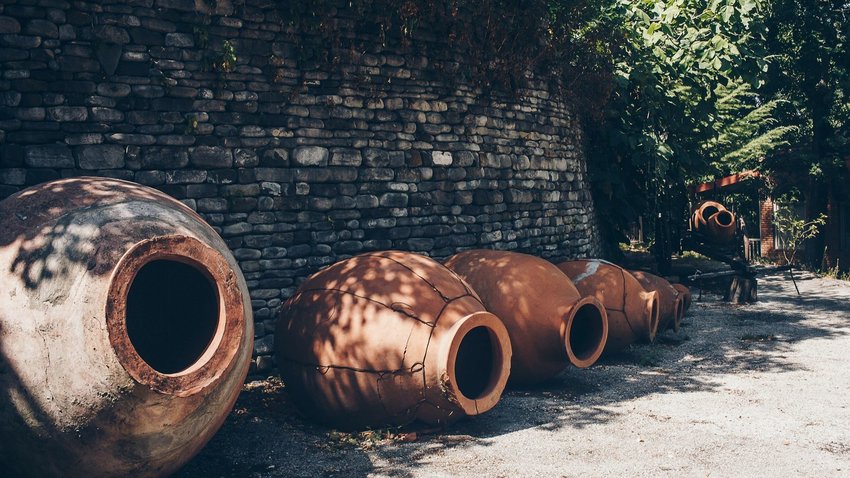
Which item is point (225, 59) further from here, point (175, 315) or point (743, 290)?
point (743, 290)

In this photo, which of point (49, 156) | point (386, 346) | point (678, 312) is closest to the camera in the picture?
point (386, 346)

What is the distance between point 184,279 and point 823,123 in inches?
592

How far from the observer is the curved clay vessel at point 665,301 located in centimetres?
784

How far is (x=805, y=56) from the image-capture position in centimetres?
1488

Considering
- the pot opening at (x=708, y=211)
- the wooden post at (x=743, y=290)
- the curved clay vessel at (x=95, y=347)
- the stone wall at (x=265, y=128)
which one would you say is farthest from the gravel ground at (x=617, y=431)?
the pot opening at (x=708, y=211)

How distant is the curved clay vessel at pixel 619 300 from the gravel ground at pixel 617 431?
245mm

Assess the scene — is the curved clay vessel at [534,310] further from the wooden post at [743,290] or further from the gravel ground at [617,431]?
the wooden post at [743,290]

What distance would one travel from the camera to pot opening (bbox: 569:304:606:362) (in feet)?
19.3

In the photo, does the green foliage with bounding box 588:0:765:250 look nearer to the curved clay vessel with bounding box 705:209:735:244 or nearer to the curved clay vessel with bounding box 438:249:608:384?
the curved clay vessel with bounding box 705:209:735:244

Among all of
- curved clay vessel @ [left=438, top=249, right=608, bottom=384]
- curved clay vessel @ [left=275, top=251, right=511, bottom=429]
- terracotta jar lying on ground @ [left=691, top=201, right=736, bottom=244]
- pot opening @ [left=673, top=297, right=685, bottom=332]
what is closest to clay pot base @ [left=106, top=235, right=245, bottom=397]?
curved clay vessel @ [left=275, top=251, right=511, bottom=429]

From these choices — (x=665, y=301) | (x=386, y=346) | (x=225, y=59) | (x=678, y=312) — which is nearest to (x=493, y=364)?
(x=386, y=346)

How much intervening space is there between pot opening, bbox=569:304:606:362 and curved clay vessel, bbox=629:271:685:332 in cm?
182

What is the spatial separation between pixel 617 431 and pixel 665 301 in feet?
11.4

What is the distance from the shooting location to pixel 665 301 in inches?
311
